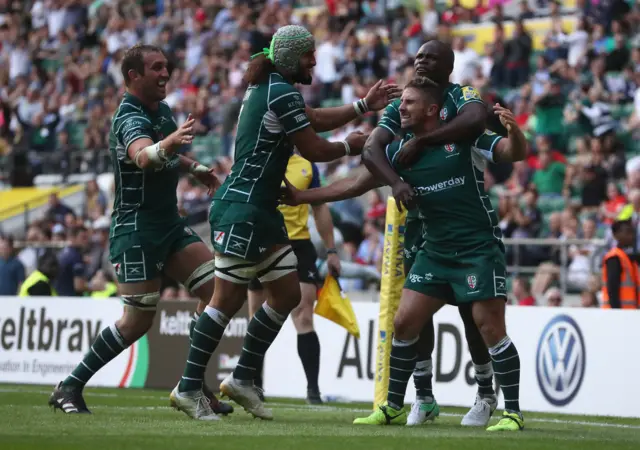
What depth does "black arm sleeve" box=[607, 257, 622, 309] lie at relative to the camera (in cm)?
1258

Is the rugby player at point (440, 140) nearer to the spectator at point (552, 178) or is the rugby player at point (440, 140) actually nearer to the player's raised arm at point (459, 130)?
the player's raised arm at point (459, 130)

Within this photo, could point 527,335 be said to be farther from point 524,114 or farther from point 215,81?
point 215,81

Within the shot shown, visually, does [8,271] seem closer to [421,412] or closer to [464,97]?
[421,412]

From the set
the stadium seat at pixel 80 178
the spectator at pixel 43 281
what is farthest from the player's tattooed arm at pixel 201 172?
the stadium seat at pixel 80 178

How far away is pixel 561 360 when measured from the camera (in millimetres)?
12117

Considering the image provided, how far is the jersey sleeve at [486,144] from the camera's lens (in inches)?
329

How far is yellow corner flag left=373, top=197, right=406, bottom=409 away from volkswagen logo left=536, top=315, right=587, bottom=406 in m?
2.77

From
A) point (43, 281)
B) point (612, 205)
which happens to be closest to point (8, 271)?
point (43, 281)

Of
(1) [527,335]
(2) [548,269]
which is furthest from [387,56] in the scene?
(1) [527,335]

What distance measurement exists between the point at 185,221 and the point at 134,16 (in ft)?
71.3

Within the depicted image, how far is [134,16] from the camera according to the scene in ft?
101

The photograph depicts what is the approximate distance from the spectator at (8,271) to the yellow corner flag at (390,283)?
10465 millimetres

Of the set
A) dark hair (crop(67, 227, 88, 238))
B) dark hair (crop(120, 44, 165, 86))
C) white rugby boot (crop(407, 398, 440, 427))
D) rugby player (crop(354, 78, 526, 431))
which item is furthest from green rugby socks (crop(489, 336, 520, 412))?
dark hair (crop(67, 227, 88, 238))

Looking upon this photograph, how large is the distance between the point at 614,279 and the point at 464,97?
4.73m
